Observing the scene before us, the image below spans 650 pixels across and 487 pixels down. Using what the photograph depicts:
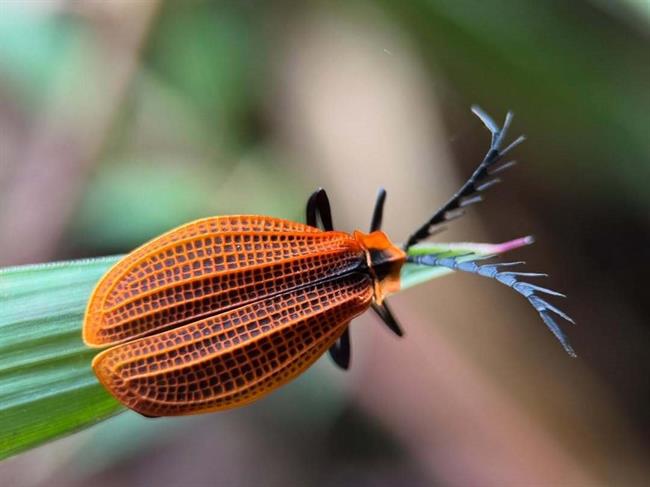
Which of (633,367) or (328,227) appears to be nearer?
(328,227)

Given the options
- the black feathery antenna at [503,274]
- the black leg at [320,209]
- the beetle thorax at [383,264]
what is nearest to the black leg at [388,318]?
the beetle thorax at [383,264]

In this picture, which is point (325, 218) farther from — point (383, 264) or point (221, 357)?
point (221, 357)

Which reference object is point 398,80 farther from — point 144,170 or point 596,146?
point 144,170

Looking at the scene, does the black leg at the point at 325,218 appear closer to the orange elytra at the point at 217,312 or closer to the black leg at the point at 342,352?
the black leg at the point at 342,352

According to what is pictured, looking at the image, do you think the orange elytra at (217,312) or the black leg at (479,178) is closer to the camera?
the orange elytra at (217,312)

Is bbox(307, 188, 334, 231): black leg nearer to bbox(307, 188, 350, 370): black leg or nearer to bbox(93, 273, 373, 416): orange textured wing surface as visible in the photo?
bbox(307, 188, 350, 370): black leg

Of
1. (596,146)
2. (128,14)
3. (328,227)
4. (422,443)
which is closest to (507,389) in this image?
(422,443)

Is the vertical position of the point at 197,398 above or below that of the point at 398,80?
below

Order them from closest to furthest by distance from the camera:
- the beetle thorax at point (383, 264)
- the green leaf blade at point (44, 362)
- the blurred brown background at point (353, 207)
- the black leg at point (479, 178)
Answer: the green leaf blade at point (44, 362), the black leg at point (479, 178), the beetle thorax at point (383, 264), the blurred brown background at point (353, 207)
